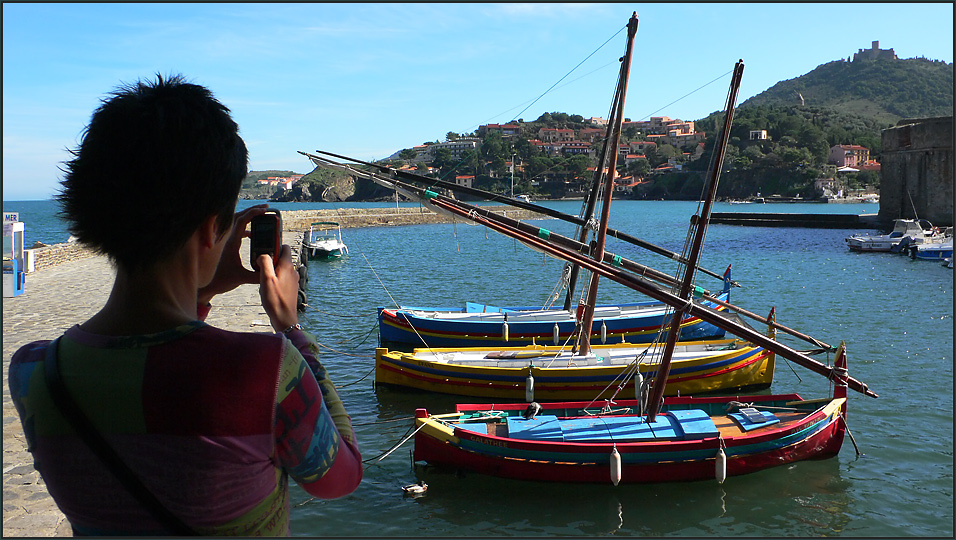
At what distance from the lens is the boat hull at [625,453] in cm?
1070

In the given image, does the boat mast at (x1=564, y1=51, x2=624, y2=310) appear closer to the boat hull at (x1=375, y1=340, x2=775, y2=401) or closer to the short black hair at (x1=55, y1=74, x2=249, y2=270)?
the boat hull at (x1=375, y1=340, x2=775, y2=401)

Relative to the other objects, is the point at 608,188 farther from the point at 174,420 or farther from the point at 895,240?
the point at 895,240

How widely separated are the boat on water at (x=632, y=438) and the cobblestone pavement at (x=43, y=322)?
18.1ft

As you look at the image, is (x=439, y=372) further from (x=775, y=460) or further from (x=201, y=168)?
(x=201, y=168)

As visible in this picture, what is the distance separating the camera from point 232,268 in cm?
187

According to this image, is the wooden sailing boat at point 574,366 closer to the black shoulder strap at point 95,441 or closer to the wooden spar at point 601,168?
the wooden spar at point 601,168

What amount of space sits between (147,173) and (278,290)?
47 centimetres

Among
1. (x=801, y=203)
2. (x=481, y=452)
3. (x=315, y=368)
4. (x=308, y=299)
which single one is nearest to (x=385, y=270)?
(x=308, y=299)

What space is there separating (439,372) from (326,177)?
181580 mm

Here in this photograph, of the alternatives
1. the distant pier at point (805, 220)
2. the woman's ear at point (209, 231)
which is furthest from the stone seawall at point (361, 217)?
the woman's ear at point (209, 231)

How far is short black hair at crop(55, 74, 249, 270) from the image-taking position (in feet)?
4.59

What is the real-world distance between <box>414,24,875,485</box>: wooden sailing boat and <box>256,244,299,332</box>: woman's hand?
951 cm

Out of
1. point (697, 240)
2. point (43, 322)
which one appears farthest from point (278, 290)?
point (43, 322)

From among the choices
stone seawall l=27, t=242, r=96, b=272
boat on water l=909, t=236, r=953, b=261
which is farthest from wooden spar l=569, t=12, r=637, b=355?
boat on water l=909, t=236, r=953, b=261
